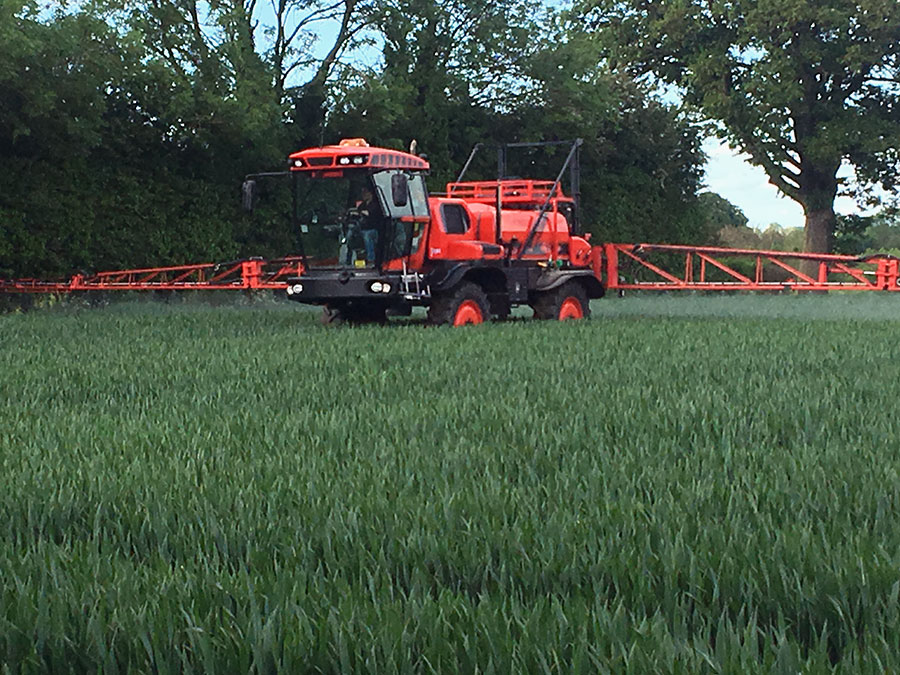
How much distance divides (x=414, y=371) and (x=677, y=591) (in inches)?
235

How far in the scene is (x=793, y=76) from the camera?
31844 millimetres

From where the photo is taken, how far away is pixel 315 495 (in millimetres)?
3793

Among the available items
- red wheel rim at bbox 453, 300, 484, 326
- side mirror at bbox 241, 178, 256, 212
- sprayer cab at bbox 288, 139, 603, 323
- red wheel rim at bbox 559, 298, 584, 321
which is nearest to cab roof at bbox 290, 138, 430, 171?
sprayer cab at bbox 288, 139, 603, 323

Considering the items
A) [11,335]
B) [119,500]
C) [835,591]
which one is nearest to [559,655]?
[835,591]

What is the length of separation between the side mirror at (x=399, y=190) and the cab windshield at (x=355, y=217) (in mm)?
204

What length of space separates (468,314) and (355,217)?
2190 mm

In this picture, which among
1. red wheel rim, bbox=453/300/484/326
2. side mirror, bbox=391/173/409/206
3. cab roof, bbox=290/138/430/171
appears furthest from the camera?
red wheel rim, bbox=453/300/484/326

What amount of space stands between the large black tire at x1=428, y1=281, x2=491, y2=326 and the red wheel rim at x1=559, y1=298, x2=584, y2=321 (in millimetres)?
1701

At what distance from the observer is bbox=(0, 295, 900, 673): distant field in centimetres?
227

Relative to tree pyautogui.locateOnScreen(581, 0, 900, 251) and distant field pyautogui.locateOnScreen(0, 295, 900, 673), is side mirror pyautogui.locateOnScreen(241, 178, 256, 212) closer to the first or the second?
distant field pyautogui.locateOnScreen(0, 295, 900, 673)

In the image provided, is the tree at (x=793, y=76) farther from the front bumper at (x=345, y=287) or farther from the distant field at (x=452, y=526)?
the distant field at (x=452, y=526)

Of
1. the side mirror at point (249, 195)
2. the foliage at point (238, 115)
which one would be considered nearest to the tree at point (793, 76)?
the foliage at point (238, 115)

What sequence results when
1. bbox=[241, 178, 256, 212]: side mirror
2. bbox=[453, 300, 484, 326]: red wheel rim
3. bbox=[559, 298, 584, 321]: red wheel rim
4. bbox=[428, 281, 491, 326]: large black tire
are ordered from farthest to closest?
bbox=[559, 298, 584, 321]: red wheel rim < bbox=[453, 300, 484, 326]: red wheel rim < bbox=[428, 281, 491, 326]: large black tire < bbox=[241, 178, 256, 212]: side mirror

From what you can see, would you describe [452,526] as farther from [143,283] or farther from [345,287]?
[143,283]
